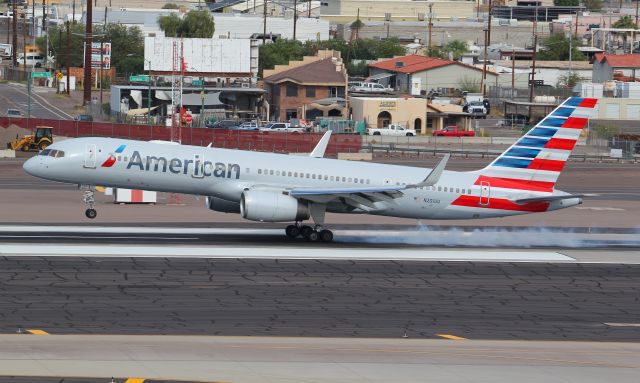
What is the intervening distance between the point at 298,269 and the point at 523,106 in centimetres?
9375

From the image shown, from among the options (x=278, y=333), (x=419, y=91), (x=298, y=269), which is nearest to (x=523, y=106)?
(x=419, y=91)

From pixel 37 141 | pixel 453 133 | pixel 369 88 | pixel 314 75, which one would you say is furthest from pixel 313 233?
pixel 369 88

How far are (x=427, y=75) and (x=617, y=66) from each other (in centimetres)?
2349

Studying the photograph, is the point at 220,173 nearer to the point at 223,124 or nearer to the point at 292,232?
the point at 292,232

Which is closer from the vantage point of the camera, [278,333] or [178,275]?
[278,333]

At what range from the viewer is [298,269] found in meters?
40.6

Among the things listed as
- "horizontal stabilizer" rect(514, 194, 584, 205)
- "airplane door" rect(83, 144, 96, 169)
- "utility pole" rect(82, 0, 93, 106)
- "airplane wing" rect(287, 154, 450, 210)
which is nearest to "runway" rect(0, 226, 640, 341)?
"airplane wing" rect(287, 154, 450, 210)

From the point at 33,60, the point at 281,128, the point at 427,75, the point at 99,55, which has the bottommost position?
the point at 281,128

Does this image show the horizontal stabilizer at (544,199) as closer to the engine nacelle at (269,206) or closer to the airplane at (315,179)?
the airplane at (315,179)

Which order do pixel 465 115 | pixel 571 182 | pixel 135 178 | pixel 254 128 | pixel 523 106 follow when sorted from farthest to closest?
pixel 523 106 < pixel 465 115 < pixel 254 128 < pixel 571 182 < pixel 135 178

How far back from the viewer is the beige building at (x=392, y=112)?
11600cm

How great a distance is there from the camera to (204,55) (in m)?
128

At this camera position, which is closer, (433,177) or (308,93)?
(433,177)

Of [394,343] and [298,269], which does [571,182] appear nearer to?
[298,269]
